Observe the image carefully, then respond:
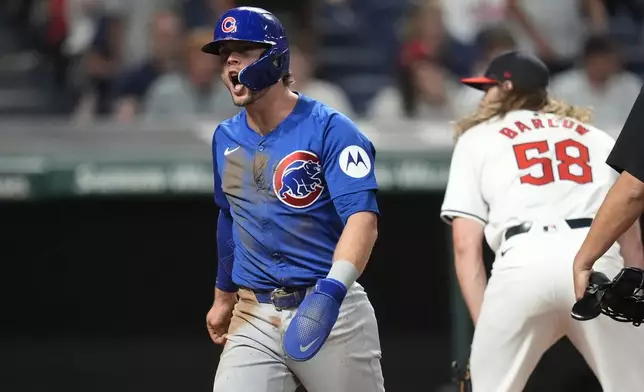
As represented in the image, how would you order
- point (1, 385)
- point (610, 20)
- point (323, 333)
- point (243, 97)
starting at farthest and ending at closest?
point (610, 20) < point (1, 385) < point (243, 97) < point (323, 333)

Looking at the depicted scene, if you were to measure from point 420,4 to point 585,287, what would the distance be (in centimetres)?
519

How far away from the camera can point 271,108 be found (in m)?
3.45

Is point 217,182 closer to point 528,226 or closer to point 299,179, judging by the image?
point 299,179

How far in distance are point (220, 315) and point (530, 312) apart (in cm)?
106

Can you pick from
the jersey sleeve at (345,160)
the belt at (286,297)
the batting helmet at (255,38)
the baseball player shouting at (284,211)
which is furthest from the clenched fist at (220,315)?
the batting helmet at (255,38)

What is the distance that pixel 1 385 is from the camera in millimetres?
6539

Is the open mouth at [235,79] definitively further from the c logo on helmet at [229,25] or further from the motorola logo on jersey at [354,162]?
the motorola logo on jersey at [354,162]

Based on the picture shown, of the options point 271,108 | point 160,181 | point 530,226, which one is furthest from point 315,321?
point 160,181

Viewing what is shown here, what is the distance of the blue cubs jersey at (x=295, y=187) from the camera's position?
3.32m

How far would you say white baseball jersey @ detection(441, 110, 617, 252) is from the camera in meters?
4.05

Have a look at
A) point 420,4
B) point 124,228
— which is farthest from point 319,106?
point 420,4

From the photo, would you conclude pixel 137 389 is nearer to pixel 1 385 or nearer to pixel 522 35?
pixel 1 385

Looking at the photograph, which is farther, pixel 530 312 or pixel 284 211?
pixel 530 312

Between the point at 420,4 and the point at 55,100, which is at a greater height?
the point at 420,4
